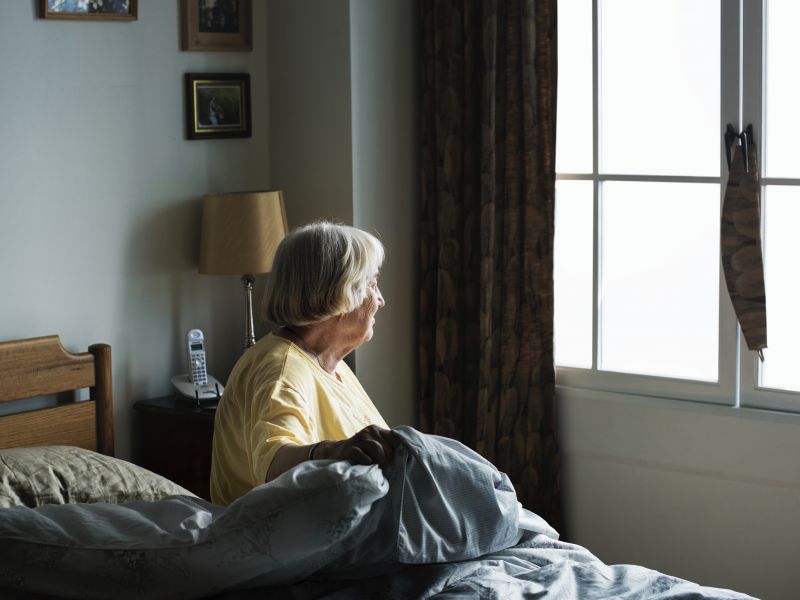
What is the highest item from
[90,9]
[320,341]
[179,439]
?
[90,9]

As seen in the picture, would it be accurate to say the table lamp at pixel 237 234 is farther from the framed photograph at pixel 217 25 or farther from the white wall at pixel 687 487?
the white wall at pixel 687 487

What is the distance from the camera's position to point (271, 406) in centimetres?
212

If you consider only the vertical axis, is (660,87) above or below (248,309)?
above

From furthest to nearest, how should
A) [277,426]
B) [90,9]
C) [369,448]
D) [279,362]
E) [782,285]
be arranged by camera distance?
[782,285] → [90,9] → [279,362] → [277,426] → [369,448]

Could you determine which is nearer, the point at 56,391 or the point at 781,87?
the point at 56,391

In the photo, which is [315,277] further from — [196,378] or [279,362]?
[196,378]

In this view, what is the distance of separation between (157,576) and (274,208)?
173cm

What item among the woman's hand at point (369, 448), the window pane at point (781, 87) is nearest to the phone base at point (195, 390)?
the woman's hand at point (369, 448)

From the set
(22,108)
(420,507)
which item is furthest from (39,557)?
(22,108)

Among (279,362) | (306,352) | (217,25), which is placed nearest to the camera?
(279,362)

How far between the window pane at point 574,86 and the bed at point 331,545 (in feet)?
5.37

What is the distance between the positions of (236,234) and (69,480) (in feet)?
3.55

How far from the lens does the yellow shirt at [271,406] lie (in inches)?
85.3

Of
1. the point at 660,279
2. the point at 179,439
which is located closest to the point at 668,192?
the point at 660,279
